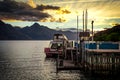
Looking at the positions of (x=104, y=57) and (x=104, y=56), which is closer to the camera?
(x=104, y=56)

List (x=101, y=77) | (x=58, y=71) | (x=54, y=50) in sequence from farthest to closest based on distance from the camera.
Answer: (x=54, y=50)
(x=58, y=71)
(x=101, y=77)

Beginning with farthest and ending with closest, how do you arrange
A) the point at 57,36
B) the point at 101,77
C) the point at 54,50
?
1. the point at 57,36
2. the point at 54,50
3. the point at 101,77

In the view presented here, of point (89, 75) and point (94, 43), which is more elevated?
point (94, 43)

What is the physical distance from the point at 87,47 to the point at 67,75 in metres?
7.07

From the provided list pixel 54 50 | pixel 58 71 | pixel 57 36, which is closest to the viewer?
pixel 58 71

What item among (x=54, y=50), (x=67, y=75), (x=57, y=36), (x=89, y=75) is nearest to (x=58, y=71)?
(x=67, y=75)

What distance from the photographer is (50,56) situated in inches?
4345

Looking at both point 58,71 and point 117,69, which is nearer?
point 117,69

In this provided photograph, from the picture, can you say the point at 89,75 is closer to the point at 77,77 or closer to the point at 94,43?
the point at 77,77

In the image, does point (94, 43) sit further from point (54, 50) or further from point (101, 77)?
point (54, 50)

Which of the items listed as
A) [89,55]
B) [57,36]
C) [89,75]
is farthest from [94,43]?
[57,36]

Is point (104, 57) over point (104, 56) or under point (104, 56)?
under

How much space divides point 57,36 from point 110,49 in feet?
188

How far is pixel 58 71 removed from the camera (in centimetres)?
6500
